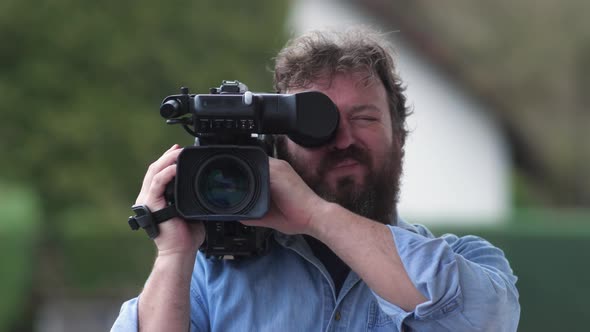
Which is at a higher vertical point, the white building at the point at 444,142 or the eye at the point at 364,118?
→ the eye at the point at 364,118

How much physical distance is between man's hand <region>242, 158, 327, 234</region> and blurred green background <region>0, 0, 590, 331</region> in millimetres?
8594

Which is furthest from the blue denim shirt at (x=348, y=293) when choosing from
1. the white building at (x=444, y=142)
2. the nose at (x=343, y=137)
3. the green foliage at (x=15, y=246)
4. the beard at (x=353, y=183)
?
the white building at (x=444, y=142)

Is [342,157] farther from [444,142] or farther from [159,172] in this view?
[444,142]

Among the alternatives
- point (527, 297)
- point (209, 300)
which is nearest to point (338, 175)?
point (209, 300)

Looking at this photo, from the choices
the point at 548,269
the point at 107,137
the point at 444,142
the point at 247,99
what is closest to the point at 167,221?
the point at 247,99

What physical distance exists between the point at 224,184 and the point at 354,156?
388 mm


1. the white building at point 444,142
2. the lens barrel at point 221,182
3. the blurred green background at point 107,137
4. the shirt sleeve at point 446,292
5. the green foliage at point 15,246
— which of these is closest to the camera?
the shirt sleeve at point 446,292

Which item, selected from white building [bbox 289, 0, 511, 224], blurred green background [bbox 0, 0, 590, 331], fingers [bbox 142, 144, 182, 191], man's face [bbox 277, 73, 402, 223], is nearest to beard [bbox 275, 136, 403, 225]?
man's face [bbox 277, 73, 402, 223]

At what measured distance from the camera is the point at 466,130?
17234 mm

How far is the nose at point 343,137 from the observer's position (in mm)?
2770

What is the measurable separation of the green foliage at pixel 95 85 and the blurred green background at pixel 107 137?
1 centimetres

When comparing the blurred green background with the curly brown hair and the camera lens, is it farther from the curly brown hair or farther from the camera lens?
the camera lens

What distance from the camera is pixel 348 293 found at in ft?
9.16

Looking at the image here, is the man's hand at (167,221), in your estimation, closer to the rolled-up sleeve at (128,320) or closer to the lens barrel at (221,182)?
the lens barrel at (221,182)
